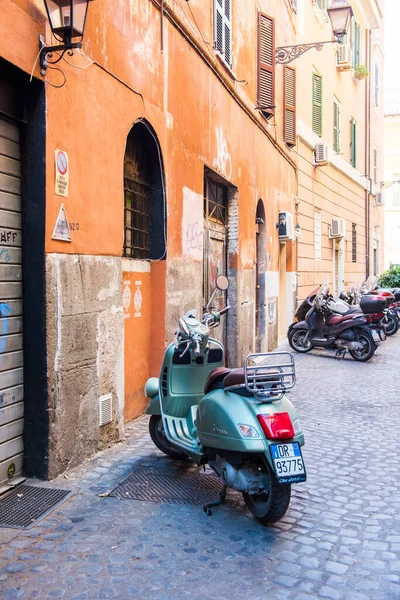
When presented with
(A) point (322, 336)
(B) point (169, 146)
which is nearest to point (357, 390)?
(A) point (322, 336)

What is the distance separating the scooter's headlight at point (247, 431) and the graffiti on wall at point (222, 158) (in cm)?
544

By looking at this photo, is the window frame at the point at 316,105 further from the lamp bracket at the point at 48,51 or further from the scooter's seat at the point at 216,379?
the scooter's seat at the point at 216,379

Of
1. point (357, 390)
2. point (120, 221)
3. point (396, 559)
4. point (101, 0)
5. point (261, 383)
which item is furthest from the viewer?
point (357, 390)

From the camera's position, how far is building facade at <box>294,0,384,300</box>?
1587cm

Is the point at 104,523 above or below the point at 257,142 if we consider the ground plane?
below

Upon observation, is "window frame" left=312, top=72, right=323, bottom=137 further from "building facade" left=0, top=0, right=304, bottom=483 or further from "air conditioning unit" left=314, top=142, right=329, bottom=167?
"building facade" left=0, top=0, right=304, bottom=483

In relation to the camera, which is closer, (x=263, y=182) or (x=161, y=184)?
(x=161, y=184)

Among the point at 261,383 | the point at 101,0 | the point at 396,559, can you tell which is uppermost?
the point at 101,0

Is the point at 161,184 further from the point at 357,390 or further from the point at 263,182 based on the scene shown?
the point at 263,182

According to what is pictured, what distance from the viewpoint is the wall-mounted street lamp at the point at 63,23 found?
157 inches

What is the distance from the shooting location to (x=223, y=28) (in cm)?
889

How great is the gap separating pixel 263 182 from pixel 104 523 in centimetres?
898

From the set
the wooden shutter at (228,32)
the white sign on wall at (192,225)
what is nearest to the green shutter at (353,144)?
the wooden shutter at (228,32)

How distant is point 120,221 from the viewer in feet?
17.4
